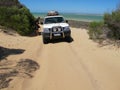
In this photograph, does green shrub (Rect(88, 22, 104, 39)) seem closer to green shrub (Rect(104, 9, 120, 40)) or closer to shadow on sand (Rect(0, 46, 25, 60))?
green shrub (Rect(104, 9, 120, 40))

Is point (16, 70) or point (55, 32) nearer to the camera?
point (16, 70)

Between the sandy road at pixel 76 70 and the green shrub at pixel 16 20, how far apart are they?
29.6 ft

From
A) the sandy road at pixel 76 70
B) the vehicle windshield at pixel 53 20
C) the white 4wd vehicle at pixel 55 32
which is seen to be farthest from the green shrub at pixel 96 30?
the sandy road at pixel 76 70

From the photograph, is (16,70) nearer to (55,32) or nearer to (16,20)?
(55,32)

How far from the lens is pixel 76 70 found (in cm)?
1104

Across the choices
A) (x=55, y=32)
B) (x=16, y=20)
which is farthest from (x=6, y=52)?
(x=16, y=20)

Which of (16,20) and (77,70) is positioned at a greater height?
(16,20)

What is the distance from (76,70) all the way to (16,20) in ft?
48.6

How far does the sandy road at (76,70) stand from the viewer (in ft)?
30.0

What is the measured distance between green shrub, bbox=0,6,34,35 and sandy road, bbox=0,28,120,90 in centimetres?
903

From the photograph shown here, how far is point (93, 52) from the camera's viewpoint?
49.5ft

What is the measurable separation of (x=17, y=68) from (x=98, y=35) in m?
9.59

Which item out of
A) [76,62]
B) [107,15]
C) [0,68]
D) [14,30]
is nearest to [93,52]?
[76,62]

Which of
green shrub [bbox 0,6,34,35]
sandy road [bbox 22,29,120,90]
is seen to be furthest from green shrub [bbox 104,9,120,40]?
green shrub [bbox 0,6,34,35]
